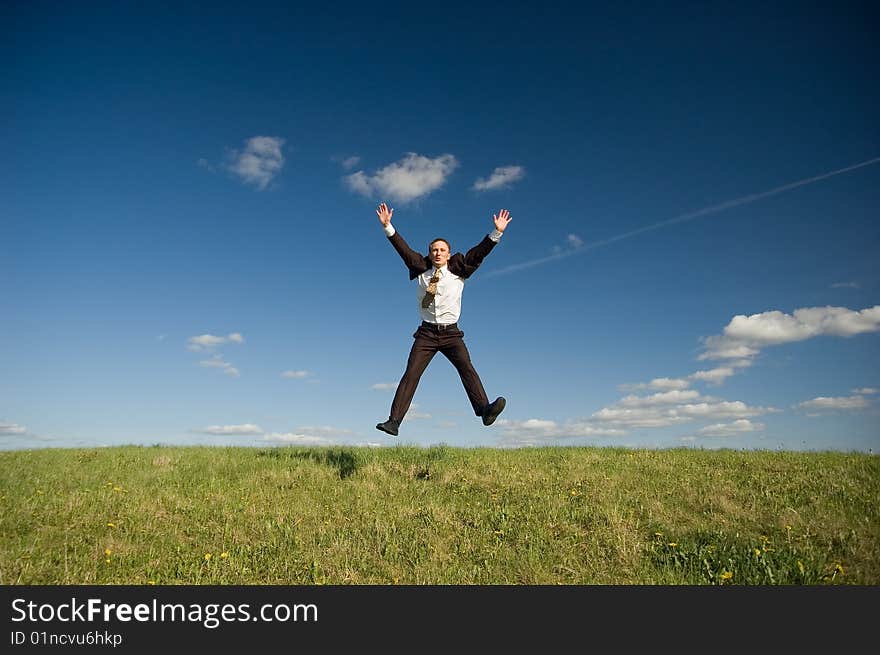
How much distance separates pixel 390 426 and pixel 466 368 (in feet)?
5.14

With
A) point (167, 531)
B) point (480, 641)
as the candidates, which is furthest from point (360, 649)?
point (167, 531)

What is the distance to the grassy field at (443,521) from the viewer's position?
6613 mm

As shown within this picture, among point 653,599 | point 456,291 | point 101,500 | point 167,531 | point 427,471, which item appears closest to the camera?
point 653,599

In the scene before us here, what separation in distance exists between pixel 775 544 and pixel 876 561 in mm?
1013

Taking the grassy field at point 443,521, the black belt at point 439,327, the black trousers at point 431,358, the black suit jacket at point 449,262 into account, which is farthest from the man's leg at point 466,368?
the grassy field at point 443,521

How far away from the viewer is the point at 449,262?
9961mm

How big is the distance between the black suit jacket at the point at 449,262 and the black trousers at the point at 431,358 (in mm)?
916

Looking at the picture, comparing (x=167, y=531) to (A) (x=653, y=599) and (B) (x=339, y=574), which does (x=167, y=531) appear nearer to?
(B) (x=339, y=574)

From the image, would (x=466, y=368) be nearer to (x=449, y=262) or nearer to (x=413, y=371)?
(x=413, y=371)

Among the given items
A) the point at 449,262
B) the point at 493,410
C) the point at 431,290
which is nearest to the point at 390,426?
the point at 493,410

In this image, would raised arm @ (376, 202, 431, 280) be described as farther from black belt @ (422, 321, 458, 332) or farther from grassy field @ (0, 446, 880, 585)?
grassy field @ (0, 446, 880, 585)

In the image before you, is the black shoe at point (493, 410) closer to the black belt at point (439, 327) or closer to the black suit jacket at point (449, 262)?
the black belt at point (439, 327)

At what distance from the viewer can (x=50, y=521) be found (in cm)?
815

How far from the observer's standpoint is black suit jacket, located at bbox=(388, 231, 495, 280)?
32.1 feet
